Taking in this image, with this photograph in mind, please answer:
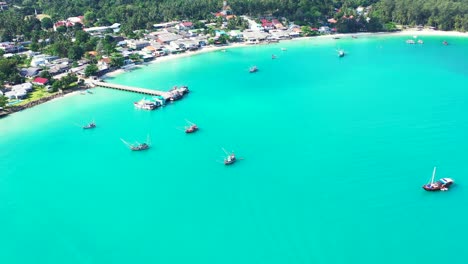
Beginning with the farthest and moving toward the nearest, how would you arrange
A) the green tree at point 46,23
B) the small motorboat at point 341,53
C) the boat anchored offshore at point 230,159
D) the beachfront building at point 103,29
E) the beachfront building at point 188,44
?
the green tree at point 46,23, the beachfront building at point 103,29, the beachfront building at point 188,44, the small motorboat at point 341,53, the boat anchored offshore at point 230,159

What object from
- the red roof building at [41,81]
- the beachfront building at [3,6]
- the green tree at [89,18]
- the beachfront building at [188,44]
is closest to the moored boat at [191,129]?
the red roof building at [41,81]

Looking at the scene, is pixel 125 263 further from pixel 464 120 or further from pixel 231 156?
pixel 464 120

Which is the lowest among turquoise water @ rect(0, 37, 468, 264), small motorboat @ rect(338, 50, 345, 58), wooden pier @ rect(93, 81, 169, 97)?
turquoise water @ rect(0, 37, 468, 264)

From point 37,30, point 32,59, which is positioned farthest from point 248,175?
point 37,30

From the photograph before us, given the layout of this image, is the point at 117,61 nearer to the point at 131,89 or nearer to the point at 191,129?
the point at 131,89

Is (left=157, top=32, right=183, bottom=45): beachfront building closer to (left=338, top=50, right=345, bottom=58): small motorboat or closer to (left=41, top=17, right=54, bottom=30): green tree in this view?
(left=41, top=17, right=54, bottom=30): green tree

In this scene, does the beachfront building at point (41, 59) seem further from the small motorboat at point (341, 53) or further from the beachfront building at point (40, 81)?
the small motorboat at point (341, 53)

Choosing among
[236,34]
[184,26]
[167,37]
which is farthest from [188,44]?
[236,34]

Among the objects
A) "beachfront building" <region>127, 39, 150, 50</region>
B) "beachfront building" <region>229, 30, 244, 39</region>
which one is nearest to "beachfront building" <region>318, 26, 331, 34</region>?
"beachfront building" <region>229, 30, 244, 39</region>
